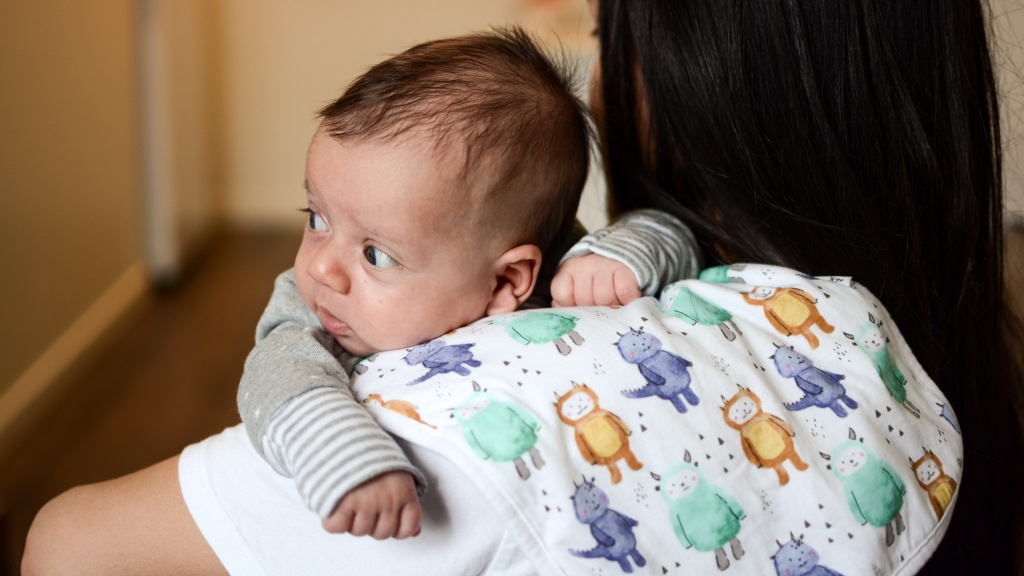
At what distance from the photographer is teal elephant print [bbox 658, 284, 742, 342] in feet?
2.71

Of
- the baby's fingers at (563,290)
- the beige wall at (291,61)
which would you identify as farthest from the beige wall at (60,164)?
the baby's fingers at (563,290)

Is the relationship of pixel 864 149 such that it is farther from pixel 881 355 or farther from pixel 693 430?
pixel 693 430

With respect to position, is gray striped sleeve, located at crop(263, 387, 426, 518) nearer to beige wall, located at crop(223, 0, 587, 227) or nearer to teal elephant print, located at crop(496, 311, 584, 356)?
teal elephant print, located at crop(496, 311, 584, 356)

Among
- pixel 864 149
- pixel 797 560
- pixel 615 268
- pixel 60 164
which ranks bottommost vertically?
pixel 60 164

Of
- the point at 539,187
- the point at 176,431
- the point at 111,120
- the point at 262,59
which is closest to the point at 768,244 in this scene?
the point at 539,187

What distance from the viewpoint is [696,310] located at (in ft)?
2.75

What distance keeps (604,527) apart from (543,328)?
0.16 meters

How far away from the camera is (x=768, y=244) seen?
3.31 ft

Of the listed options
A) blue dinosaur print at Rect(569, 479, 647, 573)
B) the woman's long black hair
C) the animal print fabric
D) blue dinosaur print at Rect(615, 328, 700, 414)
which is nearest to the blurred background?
the woman's long black hair

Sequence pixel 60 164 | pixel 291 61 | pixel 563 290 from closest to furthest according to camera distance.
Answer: pixel 563 290 < pixel 60 164 < pixel 291 61

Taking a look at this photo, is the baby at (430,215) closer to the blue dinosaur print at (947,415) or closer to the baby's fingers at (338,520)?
the baby's fingers at (338,520)

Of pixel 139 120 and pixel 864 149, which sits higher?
pixel 864 149

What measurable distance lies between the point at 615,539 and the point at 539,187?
15.5 inches

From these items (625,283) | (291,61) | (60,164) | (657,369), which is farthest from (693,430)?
(291,61)
